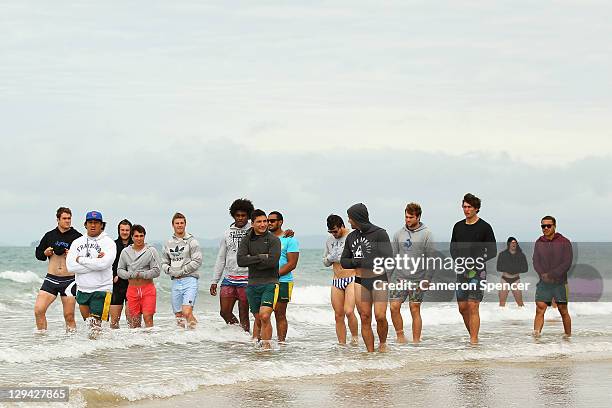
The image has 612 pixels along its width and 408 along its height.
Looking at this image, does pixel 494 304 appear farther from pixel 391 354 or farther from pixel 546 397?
pixel 546 397

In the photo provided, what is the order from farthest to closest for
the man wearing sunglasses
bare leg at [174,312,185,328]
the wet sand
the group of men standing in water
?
1. bare leg at [174,312,185,328]
2. the man wearing sunglasses
3. the group of men standing in water
4. the wet sand

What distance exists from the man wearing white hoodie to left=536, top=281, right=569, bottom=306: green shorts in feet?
22.0

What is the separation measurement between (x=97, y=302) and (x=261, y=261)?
2564 mm

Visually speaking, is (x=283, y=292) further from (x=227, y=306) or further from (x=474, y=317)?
(x=474, y=317)

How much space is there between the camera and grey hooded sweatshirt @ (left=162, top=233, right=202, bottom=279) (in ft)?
43.8

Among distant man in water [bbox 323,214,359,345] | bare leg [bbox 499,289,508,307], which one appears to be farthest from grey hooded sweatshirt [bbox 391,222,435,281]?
bare leg [bbox 499,289,508,307]

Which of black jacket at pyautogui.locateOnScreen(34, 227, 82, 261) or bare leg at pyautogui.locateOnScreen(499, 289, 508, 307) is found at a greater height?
black jacket at pyautogui.locateOnScreen(34, 227, 82, 261)

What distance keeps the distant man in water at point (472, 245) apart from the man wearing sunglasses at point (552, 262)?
5.85ft

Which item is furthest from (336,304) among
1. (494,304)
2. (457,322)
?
(494,304)

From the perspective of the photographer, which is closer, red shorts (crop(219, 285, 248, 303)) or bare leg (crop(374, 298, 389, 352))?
bare leg (crop(374, 298, 389, 352))

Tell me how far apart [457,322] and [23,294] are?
46.8 feet

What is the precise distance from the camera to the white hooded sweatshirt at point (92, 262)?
1233cm

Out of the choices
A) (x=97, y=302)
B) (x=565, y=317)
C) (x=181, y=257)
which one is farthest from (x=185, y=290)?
(x=565, y=317)

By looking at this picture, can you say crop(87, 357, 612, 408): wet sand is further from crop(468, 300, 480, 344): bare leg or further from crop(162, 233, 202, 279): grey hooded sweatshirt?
crop(162, 233, 202, 279): grey hooded sweatshirt
